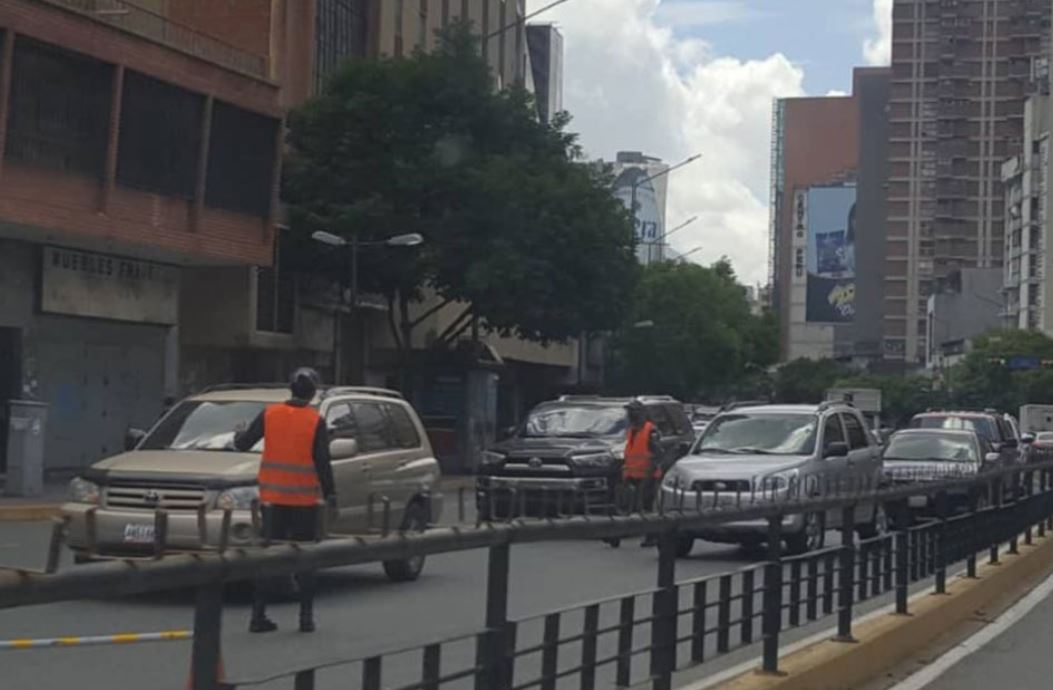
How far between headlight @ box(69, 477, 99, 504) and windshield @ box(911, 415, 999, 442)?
23443mm

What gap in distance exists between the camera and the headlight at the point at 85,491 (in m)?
13.8

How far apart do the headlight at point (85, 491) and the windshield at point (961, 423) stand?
23.4m

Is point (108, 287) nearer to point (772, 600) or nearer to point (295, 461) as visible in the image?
point (295, 461)

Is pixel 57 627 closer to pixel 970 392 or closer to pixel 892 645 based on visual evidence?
pixel 892 645

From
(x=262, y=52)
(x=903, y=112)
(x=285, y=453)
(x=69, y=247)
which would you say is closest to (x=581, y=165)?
(x=262, y=52)

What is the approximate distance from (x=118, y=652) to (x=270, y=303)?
41715 millimetres

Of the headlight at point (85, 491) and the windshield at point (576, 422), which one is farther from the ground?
the windshield at point (576, 422)

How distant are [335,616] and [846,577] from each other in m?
6.13

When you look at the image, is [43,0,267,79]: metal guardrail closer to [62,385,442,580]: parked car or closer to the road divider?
[62,385,442,580]: parked car

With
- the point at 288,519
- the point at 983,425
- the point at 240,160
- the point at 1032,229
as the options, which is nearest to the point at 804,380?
the point at 1032,229

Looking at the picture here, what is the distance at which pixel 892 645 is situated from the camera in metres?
11.7

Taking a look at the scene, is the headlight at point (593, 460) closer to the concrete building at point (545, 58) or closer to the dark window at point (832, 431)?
the dark window at point (832, 431)

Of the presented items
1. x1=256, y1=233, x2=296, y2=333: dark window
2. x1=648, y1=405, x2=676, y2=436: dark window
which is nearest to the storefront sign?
x1=256, y1=233, x2=296, y2=333: dark window

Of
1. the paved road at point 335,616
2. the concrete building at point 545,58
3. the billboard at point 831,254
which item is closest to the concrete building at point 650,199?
the billboard at point 831,254
